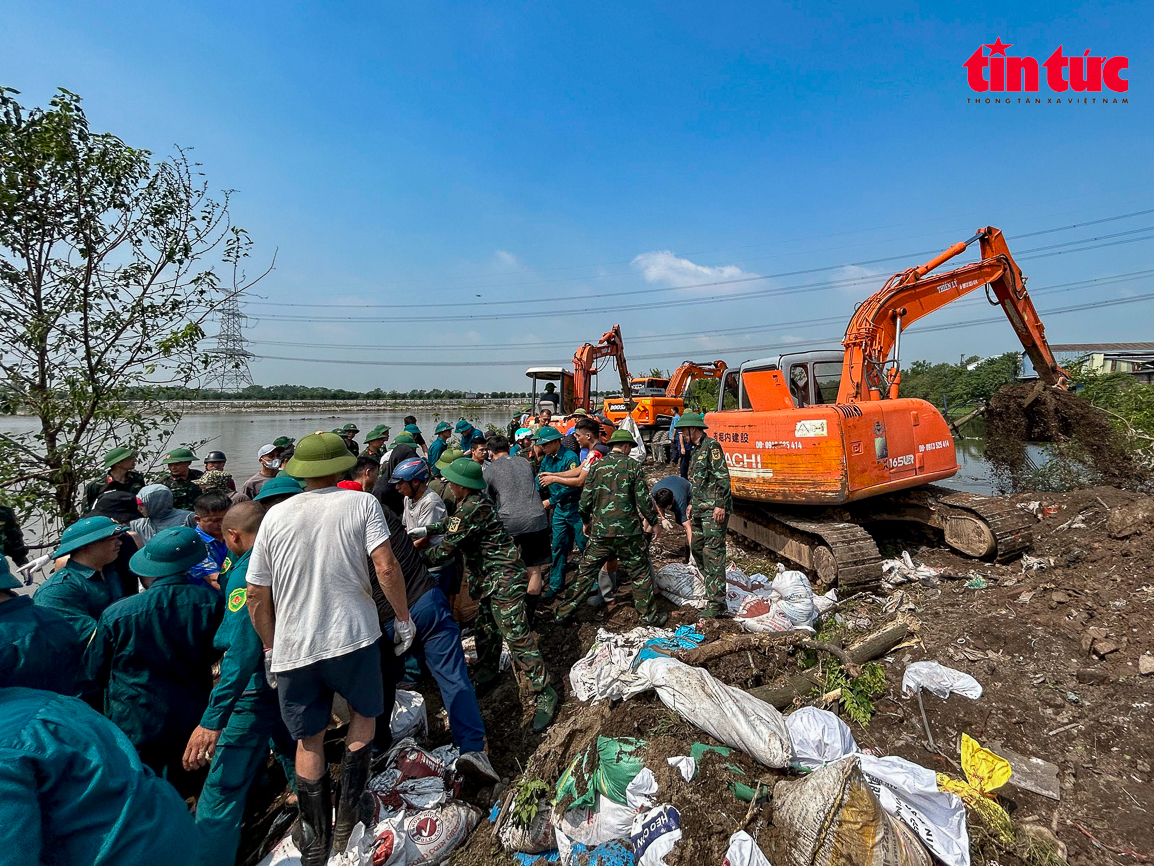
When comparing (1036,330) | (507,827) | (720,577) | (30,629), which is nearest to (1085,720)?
(720,577)

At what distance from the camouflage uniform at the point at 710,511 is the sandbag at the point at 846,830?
282 cm

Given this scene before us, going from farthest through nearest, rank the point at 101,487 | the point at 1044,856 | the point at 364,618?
1. the point at 101,487
2. the point at 364,618
3. the point at 1044,856

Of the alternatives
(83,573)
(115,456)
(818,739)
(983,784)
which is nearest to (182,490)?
(115,456)

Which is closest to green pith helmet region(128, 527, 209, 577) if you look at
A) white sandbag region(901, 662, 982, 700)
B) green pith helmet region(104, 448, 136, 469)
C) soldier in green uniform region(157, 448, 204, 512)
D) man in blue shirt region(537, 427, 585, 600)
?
green pith helmet region(104, 448, 136, 469)

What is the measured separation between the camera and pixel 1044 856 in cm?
229

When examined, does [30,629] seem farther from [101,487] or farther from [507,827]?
[101,487]

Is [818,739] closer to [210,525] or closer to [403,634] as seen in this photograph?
[403,634]

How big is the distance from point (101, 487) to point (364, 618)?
12.7 ft

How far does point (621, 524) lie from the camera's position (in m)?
4.65

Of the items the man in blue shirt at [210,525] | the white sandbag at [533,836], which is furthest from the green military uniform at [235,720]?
the white sandbag at [533,836]

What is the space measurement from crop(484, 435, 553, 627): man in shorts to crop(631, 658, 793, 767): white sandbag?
1.77 m

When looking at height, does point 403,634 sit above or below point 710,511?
below

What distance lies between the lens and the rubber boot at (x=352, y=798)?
249 cm

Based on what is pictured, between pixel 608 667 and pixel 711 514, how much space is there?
198 centimetres
